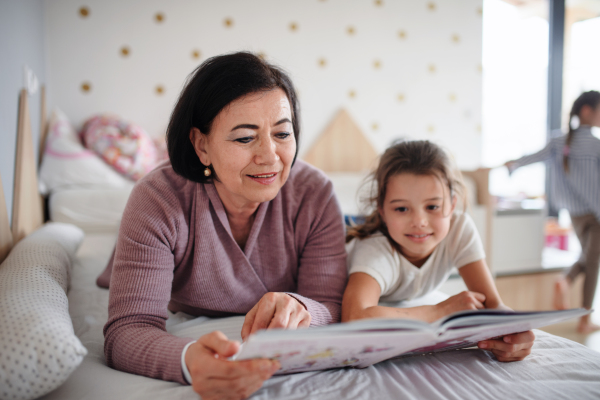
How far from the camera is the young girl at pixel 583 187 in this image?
218 centimetres

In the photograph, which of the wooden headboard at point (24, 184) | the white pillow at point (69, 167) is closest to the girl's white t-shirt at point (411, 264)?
the wooden headboard at point (24, 184)

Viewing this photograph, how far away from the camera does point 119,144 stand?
209 cm

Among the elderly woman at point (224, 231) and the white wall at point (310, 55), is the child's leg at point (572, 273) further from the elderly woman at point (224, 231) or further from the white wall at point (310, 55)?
the elderly woman at point (224, 231)

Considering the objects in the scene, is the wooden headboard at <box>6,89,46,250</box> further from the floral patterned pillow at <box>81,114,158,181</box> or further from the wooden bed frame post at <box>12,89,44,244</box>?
the floral patterned pillow at <box>81,114,158,181</box>

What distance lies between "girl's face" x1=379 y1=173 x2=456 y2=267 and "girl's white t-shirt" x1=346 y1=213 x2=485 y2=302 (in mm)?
42

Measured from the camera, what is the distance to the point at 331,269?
90cm

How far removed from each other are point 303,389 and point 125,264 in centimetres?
37

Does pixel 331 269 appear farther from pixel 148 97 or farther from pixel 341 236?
pixel 148 97

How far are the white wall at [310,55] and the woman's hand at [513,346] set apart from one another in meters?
2.24

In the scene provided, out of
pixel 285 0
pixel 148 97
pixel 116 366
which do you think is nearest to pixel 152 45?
pixel 148 97

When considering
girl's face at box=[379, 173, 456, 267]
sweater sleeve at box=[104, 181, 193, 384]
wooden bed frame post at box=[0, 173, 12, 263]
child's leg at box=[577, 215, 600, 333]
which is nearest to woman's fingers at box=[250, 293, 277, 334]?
sweater sleeve at box=[104, 181, 193, 384]

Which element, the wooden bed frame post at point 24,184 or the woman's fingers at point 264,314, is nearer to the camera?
the woman's fingers at point 264,314

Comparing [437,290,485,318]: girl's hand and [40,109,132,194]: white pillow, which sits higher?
[40,109,132,194]: white pillow

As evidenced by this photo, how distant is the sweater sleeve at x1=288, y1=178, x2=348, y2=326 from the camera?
874 mm
